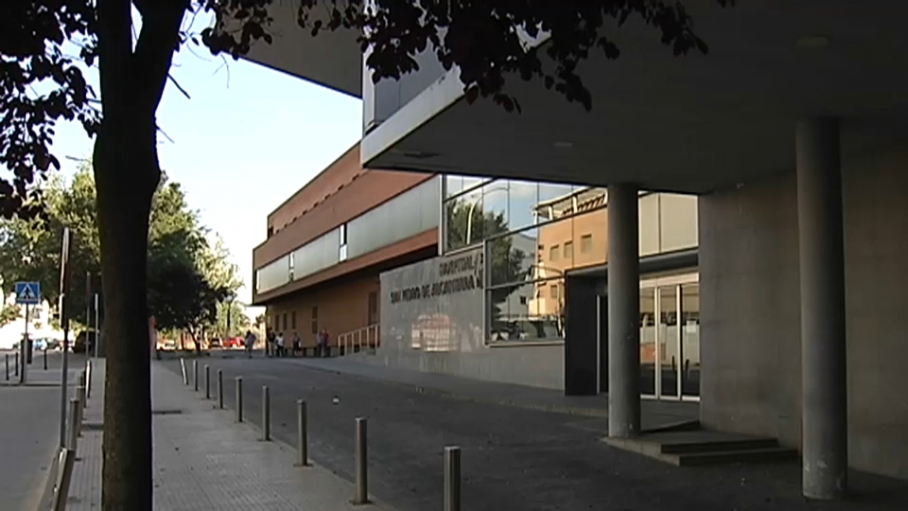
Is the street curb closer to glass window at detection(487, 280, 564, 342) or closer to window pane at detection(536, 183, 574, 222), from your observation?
window pane at detection(536, 183, 574, 222)

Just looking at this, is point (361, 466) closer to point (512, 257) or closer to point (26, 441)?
point (26, 441)

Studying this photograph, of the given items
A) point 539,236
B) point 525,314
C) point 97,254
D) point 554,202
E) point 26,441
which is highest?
point 97,254

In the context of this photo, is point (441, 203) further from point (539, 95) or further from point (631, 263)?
point (539, 95)

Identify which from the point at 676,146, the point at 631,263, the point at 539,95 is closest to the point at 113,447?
the point at 539,95

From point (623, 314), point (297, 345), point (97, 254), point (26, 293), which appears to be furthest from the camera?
point (297, 345)

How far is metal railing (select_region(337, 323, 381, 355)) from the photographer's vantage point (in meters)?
49.7

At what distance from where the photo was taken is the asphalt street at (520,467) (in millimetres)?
10195

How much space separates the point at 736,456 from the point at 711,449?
0.37 m

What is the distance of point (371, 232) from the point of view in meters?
46.1

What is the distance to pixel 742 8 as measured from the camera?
756cm

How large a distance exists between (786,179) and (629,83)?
499 centimetres

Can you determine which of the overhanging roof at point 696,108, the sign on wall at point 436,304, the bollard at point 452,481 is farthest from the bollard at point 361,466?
the sign on wall at point 436,304

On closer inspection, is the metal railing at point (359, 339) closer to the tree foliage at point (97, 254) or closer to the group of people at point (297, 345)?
the group of people at point (297, 345)

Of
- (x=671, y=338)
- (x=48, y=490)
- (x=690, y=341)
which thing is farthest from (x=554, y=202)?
(x=48, y=490)
